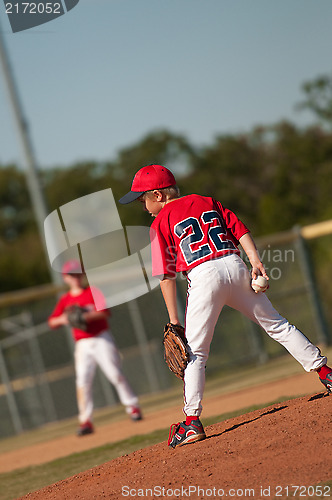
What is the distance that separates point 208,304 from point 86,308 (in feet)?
13.9

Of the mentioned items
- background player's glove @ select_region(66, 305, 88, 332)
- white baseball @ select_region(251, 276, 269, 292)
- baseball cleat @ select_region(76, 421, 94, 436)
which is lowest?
baseball cleat @ select_region(76, 421, 94, 436)

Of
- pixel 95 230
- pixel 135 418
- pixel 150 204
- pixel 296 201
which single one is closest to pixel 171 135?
pixel 296 201

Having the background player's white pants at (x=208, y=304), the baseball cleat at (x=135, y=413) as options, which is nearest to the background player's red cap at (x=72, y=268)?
the baseball cleat at (x=135, y=413)

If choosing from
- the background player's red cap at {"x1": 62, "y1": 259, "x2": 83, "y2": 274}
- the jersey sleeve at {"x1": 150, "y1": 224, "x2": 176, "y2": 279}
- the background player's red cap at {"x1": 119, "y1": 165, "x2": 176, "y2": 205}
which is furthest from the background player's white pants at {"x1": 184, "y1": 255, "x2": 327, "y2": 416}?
the background player's red cap at {"x1": 62, "y1": 259, "x2": 83, "y2": 274}

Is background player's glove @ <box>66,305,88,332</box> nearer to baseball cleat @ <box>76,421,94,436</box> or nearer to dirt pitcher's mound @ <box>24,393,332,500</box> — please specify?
baseball cleat @ <box>76,421,94,436</box>

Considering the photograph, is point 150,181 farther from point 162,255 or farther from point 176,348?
point 176,348

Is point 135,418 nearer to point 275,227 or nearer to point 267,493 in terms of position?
point 267,493

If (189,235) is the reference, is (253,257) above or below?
below

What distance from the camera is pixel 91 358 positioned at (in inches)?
330

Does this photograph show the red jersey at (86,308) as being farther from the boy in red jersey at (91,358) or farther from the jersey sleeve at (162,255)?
the jersey sleeve at (162,255)

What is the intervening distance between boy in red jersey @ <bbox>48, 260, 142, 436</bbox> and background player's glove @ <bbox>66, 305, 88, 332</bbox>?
0.14 feet

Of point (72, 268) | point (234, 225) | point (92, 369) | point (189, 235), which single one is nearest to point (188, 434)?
point (189, 235)

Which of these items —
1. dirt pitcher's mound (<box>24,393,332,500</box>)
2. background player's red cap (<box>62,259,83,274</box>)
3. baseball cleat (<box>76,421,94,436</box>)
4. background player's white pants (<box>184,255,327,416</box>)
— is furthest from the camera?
background player's red cap (<box>62,259,83,274</box>)

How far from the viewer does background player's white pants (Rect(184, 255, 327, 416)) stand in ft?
14.7
